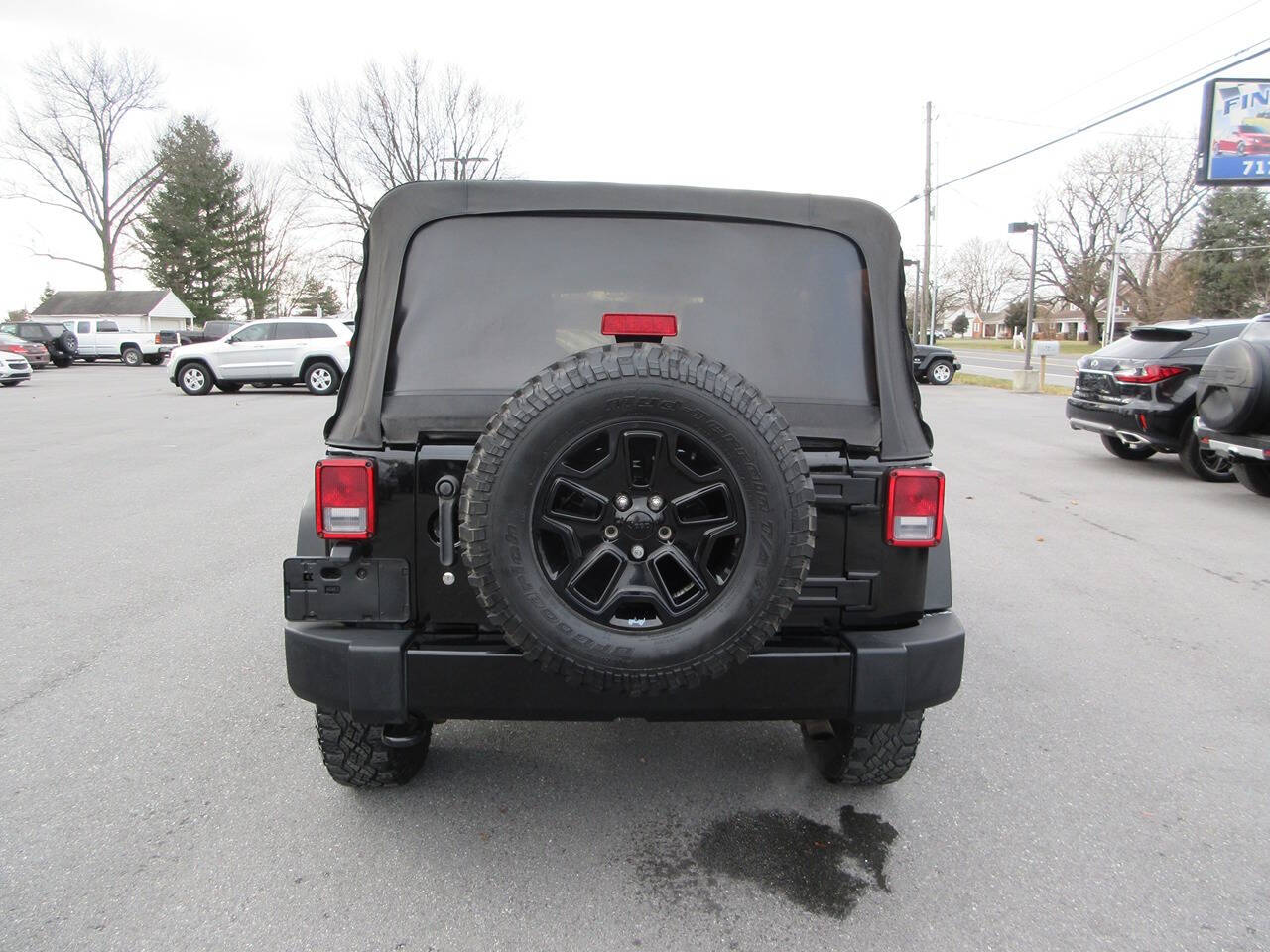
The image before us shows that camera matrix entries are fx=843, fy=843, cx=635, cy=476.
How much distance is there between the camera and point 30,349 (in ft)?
100.0

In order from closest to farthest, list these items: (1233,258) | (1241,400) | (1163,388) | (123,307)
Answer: (1241,400), (1163,388), (1233,258), (123,307)

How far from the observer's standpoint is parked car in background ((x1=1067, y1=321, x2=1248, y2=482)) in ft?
29.6

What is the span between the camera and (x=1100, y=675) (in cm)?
404

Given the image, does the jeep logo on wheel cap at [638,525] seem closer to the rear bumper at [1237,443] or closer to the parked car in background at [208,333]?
the rear bumper at [1237,443]

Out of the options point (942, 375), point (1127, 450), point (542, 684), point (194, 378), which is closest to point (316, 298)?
point (194, 378)

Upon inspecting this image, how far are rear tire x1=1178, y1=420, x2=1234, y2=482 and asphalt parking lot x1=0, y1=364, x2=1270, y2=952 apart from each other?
175 inches

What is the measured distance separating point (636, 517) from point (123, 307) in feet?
214

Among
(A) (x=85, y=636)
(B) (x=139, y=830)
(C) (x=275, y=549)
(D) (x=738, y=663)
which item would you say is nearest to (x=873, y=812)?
(D) (x=738, y=663)

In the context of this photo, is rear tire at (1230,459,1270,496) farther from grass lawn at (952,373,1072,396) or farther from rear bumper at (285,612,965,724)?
grass lawn at (952,373,1072,396)

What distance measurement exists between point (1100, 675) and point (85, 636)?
5090 millimetres

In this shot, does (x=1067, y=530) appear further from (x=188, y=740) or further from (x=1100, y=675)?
(x=188, y=740)

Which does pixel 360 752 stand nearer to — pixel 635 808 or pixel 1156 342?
pixel 635 808

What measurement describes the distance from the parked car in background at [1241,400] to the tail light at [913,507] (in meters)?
6.68

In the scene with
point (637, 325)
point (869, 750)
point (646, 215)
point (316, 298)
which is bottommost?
point (869, 750)
